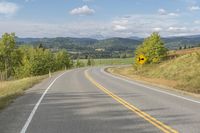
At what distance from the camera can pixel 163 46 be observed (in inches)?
2790

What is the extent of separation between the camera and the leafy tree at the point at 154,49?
69.5 meters

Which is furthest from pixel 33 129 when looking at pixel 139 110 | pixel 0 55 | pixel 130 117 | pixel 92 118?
pixel 0 55

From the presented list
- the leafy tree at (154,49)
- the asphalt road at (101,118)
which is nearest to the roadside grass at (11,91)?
the asphalt road at (101,118)

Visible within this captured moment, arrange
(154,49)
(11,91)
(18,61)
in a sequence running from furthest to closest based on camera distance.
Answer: (18,61)
(154,49)
(11,91)

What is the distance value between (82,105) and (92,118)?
4044mm

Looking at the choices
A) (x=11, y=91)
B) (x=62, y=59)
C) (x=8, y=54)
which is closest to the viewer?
(x=11, y=91)

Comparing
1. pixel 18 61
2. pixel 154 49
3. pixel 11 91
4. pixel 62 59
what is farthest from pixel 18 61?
pixel 11 91

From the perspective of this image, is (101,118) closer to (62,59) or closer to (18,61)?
(18,61)

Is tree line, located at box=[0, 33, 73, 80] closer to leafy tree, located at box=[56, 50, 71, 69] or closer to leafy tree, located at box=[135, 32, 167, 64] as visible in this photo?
leafy tree, located at box=[56, 50, 71, 69]

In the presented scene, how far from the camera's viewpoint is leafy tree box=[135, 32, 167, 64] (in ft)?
228

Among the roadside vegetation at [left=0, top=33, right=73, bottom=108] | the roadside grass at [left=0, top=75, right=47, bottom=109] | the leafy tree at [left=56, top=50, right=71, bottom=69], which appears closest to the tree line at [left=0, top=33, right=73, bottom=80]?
the roadside vegetation at [left=0, top=33, right=73, bottom=108]

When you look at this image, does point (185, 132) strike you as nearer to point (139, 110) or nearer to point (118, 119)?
point (118, 119)

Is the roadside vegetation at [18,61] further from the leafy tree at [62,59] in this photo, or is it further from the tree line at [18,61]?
the leafy tree at [62,59]

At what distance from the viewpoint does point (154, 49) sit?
233 feet
